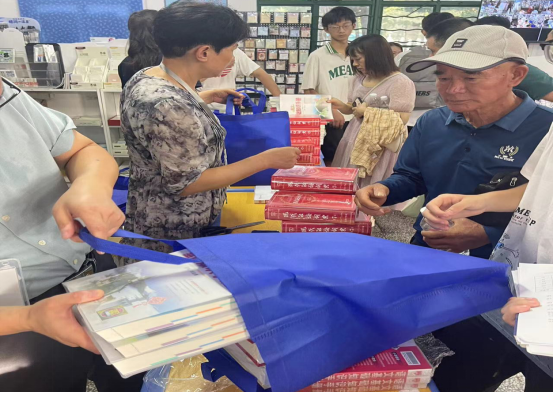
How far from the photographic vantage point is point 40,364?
909 millimetres

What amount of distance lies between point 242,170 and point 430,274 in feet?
2.91

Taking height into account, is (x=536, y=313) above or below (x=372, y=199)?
above

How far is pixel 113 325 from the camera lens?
1.86 ft

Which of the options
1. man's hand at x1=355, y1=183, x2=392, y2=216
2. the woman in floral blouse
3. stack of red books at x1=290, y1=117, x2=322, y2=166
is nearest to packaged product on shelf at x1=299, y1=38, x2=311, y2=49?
stack of red books at x1=290, y1=117, x2=322, y2=166

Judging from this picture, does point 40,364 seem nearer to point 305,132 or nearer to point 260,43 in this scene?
point 305,132

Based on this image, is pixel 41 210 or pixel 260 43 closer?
pixel 41 210

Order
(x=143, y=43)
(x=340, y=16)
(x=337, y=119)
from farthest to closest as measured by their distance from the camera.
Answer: (x=340, y=16)
(x=337, y=119)
(x=143, y=43)

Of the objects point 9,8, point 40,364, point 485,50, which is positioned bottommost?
point 40,364

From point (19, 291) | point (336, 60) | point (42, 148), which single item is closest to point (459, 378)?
point (19, 291)

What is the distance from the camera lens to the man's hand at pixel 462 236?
1308 mm

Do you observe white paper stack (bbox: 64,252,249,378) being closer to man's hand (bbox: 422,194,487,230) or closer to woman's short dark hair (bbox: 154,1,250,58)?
man's hand (bbox: 422,194,487,230)

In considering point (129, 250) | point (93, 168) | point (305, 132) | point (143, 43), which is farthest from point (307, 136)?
point (129, 250)

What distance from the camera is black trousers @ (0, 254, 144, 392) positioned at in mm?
876

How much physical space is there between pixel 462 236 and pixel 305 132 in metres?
1.17
